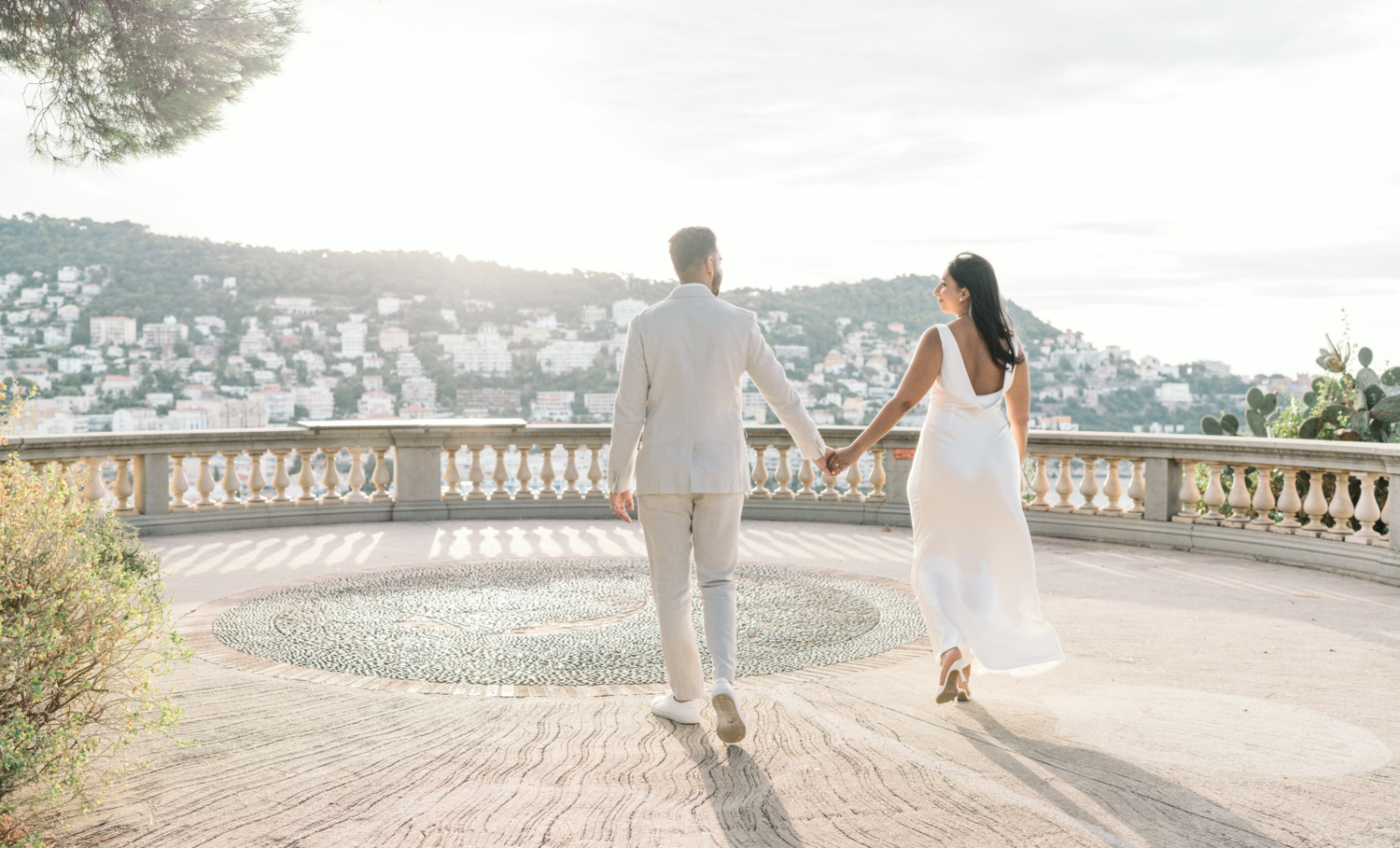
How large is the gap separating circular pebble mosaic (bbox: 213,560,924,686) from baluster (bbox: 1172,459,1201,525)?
3.55m

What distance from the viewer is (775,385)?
12.6ft

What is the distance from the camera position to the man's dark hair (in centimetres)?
381

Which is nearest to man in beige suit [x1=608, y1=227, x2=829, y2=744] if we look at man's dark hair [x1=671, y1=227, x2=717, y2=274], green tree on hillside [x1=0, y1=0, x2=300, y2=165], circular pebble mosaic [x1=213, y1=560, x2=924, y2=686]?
man's dark hair [x1=671, y1=227, x2=717, y2=274]

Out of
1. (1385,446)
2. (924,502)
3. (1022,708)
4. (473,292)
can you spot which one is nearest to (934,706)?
(1022,708)

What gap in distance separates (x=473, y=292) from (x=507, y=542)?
2400 cm

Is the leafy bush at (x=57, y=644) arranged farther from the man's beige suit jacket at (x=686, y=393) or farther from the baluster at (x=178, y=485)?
the baluster at (x=178, y=485)

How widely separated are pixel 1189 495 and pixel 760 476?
4.31 metres

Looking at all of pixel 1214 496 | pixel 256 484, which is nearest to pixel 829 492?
pixel 1214 496

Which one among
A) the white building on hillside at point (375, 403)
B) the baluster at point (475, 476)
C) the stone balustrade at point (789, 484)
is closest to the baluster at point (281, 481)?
the stone balustrade at point (789, 484)

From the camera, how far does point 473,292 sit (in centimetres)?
3186

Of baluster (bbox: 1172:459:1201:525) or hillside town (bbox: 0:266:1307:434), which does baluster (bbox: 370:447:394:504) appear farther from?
baluster (bbox: 1172:459:1201:525)

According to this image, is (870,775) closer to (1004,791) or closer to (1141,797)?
(1004,791)

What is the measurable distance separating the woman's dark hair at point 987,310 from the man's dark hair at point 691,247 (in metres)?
1.17

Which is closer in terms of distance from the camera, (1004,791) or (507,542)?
(1004,791)
